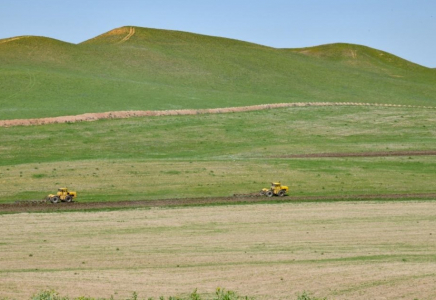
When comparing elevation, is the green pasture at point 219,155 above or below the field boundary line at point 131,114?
below

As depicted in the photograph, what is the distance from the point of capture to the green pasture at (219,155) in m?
46.2

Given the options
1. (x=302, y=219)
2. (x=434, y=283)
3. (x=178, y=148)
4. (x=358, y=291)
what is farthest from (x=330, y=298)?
(x=178, y=148)

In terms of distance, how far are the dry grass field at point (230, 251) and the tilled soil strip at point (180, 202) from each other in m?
1.61

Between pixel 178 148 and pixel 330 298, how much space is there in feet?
133

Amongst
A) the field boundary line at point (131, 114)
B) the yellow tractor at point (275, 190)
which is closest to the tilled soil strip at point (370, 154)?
the yellow tractor at point (275, 190)

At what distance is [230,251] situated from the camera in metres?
29.1

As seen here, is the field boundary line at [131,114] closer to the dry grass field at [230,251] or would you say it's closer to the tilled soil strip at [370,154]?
the tilled soil strip at [370,154]

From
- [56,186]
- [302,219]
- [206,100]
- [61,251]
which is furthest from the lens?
[206,100]

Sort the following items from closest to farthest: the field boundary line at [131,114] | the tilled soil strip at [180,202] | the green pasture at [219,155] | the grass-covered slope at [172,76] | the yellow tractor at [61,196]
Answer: the tilled soil strip at [180,202] < the yellow tractor at [61,196] < the green pasture at [219,155] < the field boundary line at [131,114] < the grass-covered slope at [172,76]

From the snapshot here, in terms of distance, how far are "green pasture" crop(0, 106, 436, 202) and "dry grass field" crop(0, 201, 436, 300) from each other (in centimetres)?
639

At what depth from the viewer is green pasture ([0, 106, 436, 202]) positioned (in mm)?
46219

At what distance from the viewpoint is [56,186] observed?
4581 cm

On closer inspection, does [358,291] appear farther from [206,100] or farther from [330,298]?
[206,100]

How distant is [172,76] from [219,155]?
46699mm
